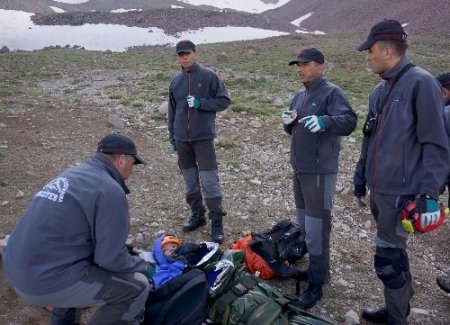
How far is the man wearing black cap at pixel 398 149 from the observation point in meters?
3.04

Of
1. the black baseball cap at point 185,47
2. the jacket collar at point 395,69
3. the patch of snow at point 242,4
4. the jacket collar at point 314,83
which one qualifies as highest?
the patch of snow at point 242,4

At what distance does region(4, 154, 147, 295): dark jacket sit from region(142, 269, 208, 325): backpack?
637mm

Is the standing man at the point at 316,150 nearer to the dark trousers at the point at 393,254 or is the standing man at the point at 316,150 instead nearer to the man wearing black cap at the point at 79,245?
the dark trousers at the point at 393,254

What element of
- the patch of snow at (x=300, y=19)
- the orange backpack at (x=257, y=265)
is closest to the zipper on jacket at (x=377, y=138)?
the orange backpack at (x=257, y=265)

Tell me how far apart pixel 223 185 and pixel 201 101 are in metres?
2.22

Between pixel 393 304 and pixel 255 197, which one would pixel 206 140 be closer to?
pixel 255 197

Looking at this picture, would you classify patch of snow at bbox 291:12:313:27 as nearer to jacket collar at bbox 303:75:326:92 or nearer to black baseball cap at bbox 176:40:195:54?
black baseball cap at bbox 176:40:195:54

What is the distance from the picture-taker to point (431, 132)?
9.96 ft

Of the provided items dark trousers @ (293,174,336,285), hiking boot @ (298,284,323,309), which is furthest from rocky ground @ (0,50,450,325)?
dark trousers @ (293,174,336,285)

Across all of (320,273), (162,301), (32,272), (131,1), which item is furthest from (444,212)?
(131,1)

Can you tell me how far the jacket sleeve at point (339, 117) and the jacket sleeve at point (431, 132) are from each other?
80 centimetres

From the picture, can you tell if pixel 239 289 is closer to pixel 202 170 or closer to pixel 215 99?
pixel 202 170

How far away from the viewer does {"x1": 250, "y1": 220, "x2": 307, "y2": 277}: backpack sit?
14.7ft

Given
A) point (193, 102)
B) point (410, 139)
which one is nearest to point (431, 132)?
point (410, 139)
